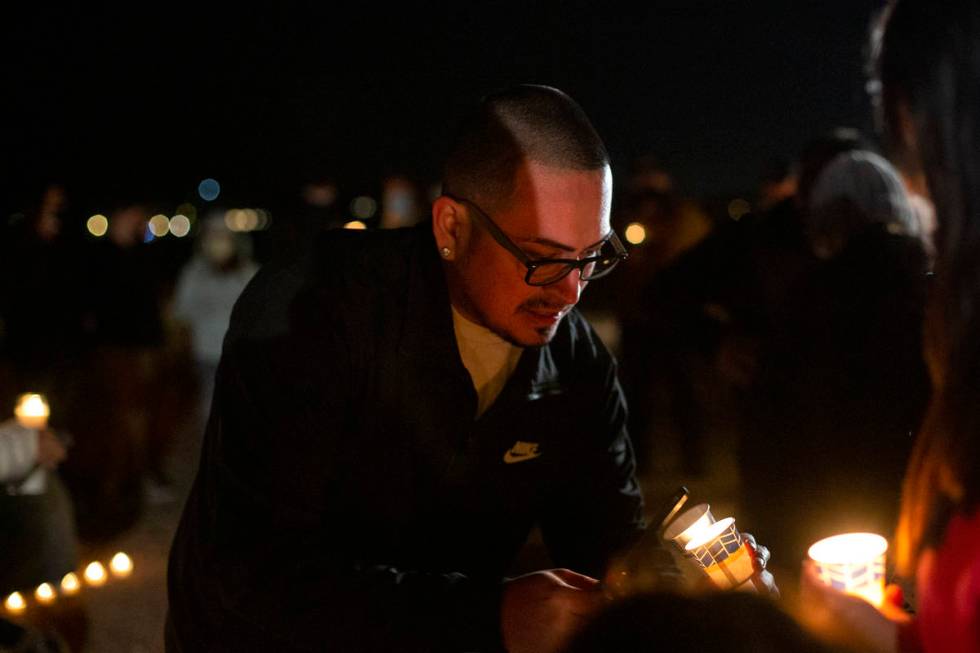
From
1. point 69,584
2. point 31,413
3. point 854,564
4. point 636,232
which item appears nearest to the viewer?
point 854,564

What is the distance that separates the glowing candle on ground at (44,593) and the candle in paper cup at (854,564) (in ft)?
9.99

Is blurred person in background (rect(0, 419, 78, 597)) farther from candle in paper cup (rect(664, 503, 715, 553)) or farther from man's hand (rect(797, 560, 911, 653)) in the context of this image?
man's hand (rect(797, 560, 911, 653))

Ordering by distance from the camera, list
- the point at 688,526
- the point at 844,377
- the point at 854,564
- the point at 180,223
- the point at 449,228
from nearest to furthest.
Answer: the point at 854,564
the point at 688,526
the point at 449,228
the point at 844,377
the point at 180,223

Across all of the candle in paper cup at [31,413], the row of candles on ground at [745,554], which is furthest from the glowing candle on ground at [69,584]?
the row of candles on ground at [745,554]

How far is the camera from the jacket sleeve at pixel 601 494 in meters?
2.32

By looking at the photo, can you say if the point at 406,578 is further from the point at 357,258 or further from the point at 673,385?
the point at 673,385

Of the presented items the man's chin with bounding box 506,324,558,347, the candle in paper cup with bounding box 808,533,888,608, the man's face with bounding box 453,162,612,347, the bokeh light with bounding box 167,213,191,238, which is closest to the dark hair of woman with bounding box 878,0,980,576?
the candle in paper cup with bounding box 808,533,888,608

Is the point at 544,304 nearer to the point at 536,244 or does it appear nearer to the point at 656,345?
the point at 536,244

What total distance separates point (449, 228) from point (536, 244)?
0.70 feet

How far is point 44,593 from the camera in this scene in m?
3.88

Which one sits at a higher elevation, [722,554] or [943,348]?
[943,348]

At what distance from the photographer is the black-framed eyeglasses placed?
2.05m

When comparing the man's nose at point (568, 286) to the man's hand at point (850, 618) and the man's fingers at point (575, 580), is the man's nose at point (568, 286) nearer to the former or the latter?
the man's fingers at point (575, 580)

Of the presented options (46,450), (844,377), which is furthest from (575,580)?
(46,450)
